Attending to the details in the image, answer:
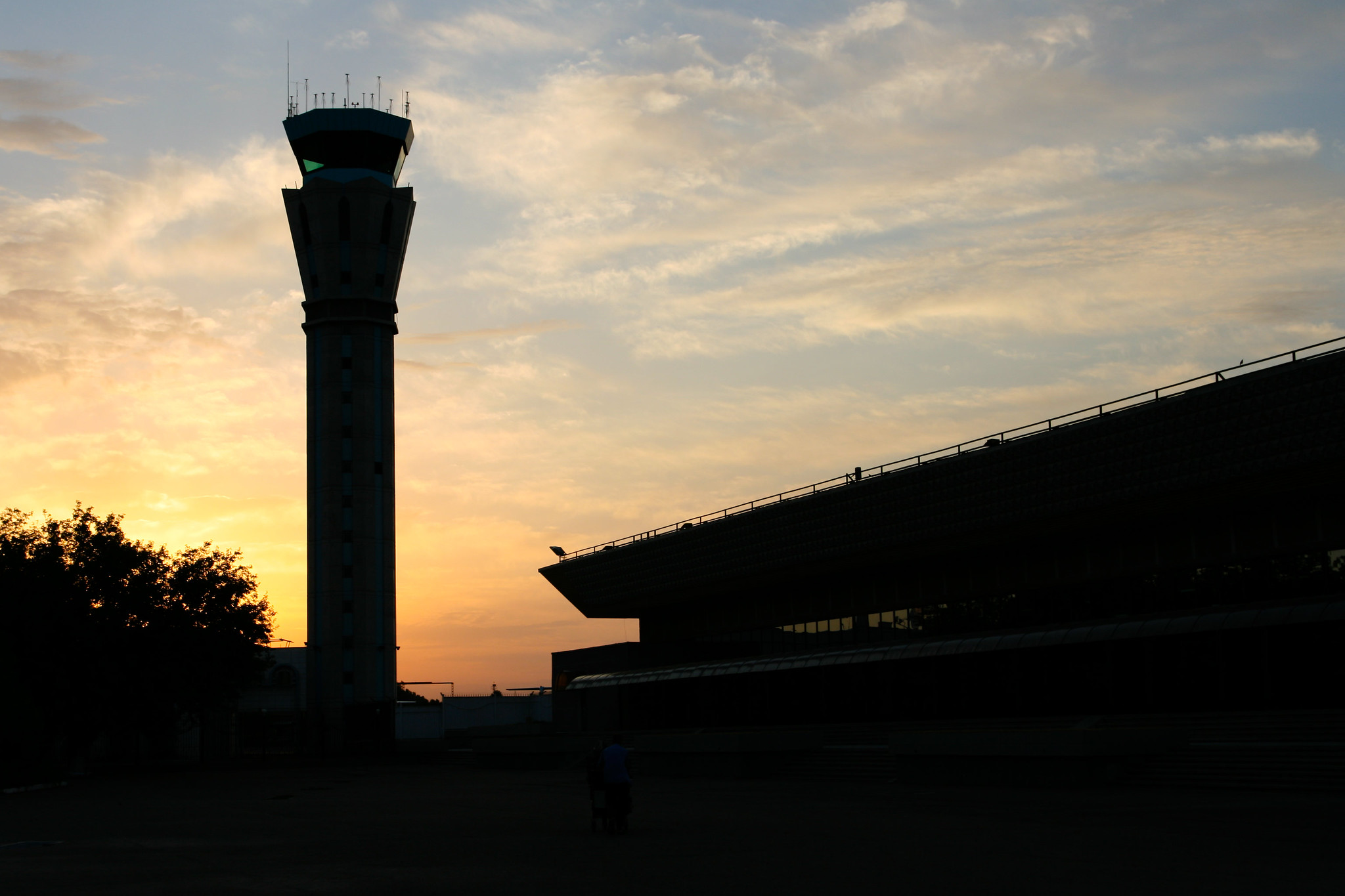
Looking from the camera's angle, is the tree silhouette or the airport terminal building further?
the tree silhouette

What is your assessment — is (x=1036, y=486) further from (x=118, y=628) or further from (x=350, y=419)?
(x=350, y=419)

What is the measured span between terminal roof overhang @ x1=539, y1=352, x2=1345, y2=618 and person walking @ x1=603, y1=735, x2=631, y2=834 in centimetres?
2936

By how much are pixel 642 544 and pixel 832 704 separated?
17550 millimetres

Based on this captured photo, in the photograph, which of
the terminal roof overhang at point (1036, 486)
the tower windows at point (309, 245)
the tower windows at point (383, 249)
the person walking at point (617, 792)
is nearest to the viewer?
the person walking at point (617, 792)

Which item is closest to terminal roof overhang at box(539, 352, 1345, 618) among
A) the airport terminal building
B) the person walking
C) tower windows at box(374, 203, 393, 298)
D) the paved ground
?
the airport terminal building

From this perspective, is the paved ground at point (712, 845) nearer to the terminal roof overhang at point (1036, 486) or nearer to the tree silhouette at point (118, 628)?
the terminal roof overhang at point (1036, 486)

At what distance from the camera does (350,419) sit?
285ft

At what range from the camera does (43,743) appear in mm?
51812

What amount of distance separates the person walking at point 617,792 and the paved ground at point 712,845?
599 mm

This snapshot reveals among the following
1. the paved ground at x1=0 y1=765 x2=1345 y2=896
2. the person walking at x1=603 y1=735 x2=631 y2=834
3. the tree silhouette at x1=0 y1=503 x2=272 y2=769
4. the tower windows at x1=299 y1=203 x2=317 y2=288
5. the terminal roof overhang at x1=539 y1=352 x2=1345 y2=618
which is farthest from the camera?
the tower windows at x1=299 y1=203 x2=317 y2=288

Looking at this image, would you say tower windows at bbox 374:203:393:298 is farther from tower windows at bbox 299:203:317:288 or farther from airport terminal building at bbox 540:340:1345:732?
airport terminal building at bbox 540:340:1345:732

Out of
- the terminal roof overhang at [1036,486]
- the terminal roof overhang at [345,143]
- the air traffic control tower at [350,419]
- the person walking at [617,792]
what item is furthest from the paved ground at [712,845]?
the terminal roof overhang at [345,143]

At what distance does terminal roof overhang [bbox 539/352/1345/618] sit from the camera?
4325 cm

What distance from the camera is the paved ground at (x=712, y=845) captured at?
1540cm
